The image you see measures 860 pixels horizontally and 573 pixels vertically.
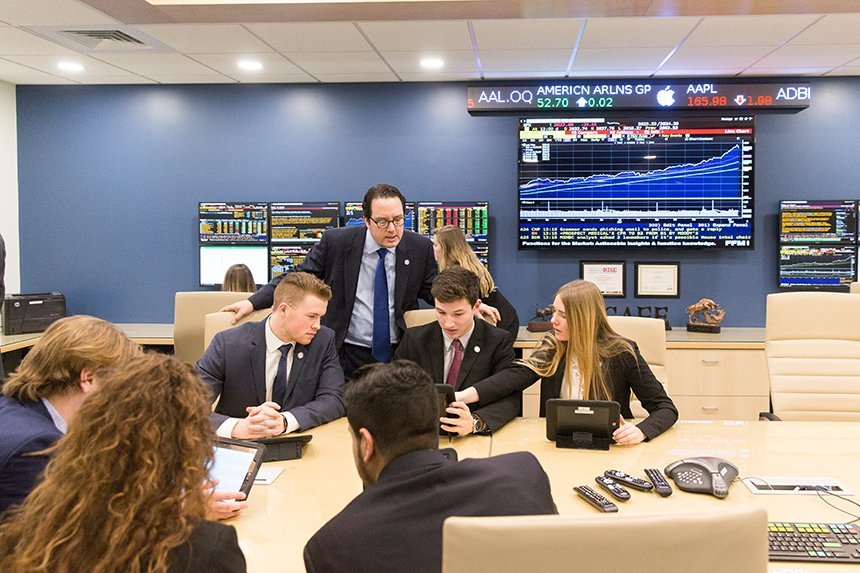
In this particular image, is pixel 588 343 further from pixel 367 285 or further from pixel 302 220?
pixel 302 220

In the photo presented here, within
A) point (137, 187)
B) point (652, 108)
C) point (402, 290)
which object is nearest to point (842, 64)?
point (652, 108)

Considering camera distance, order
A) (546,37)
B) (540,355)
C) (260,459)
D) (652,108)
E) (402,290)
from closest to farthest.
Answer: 1. (260,459)
2. (540,355)
3. (402,290)
4. (546,37)
5. (652,108)

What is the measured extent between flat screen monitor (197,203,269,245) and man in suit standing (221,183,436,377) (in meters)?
1.95

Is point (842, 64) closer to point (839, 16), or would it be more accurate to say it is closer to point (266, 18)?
point (839, 16)

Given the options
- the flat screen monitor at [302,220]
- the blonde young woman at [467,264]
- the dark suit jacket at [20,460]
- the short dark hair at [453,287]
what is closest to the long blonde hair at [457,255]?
the blonde young woman at [467,264]

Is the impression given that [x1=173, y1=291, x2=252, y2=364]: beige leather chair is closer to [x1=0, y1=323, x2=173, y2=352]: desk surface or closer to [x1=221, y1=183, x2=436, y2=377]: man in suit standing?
[x1=0, y1=323, x2=173, y2=352]: desk surface

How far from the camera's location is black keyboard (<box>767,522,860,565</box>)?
1.61 meters

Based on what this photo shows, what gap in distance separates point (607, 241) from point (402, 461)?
4.01 meters

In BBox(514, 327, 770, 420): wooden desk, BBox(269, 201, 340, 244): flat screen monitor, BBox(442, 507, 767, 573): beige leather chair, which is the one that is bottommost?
BBox(514, 327, 770, 420): wooden desk

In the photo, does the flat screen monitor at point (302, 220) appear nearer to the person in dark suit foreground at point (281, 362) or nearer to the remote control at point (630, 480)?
the person in dark suit foreground at point (281, 362)

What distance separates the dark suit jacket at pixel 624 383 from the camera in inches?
108

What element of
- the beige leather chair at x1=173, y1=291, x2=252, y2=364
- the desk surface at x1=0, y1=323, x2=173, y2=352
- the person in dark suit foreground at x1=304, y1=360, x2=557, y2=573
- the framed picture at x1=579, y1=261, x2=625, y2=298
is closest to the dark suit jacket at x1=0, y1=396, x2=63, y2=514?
the person in dark suit foreground at x1=304, y1=360, x2=557, y2=573

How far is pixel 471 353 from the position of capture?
293 centimetres

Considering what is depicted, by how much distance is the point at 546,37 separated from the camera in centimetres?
408
